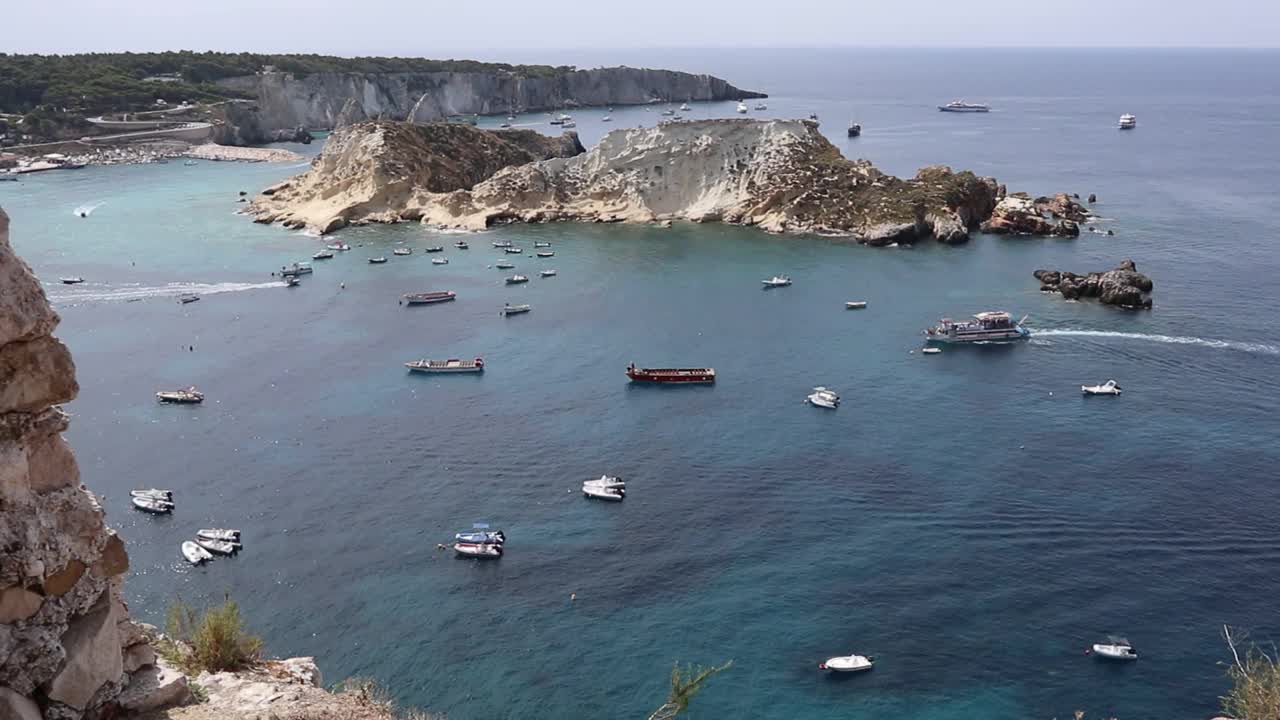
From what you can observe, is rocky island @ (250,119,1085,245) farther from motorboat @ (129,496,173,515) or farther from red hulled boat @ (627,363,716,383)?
motorboat @ (129,496,173,515)

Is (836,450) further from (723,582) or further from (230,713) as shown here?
(230,713)

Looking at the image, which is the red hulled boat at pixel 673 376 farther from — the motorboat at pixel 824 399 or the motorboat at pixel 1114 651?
the motorboat at pixel 1114 651

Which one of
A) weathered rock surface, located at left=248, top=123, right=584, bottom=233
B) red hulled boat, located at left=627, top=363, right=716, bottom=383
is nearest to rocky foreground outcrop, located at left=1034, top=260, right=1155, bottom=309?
red hulled boat, located at left=627, top=363, right=716, bottom=383

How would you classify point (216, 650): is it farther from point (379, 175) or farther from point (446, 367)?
point (379, 175)

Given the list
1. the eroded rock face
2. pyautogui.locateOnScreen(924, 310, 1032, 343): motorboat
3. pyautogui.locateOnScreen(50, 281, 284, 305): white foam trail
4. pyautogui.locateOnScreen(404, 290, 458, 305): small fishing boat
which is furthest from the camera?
pyautogui.locateOnScreen(404, 290, 458, 305): small fishing boat

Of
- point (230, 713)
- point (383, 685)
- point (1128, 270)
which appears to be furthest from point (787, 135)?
point (230, 713)

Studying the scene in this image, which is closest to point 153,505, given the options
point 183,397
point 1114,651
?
point 183,397
